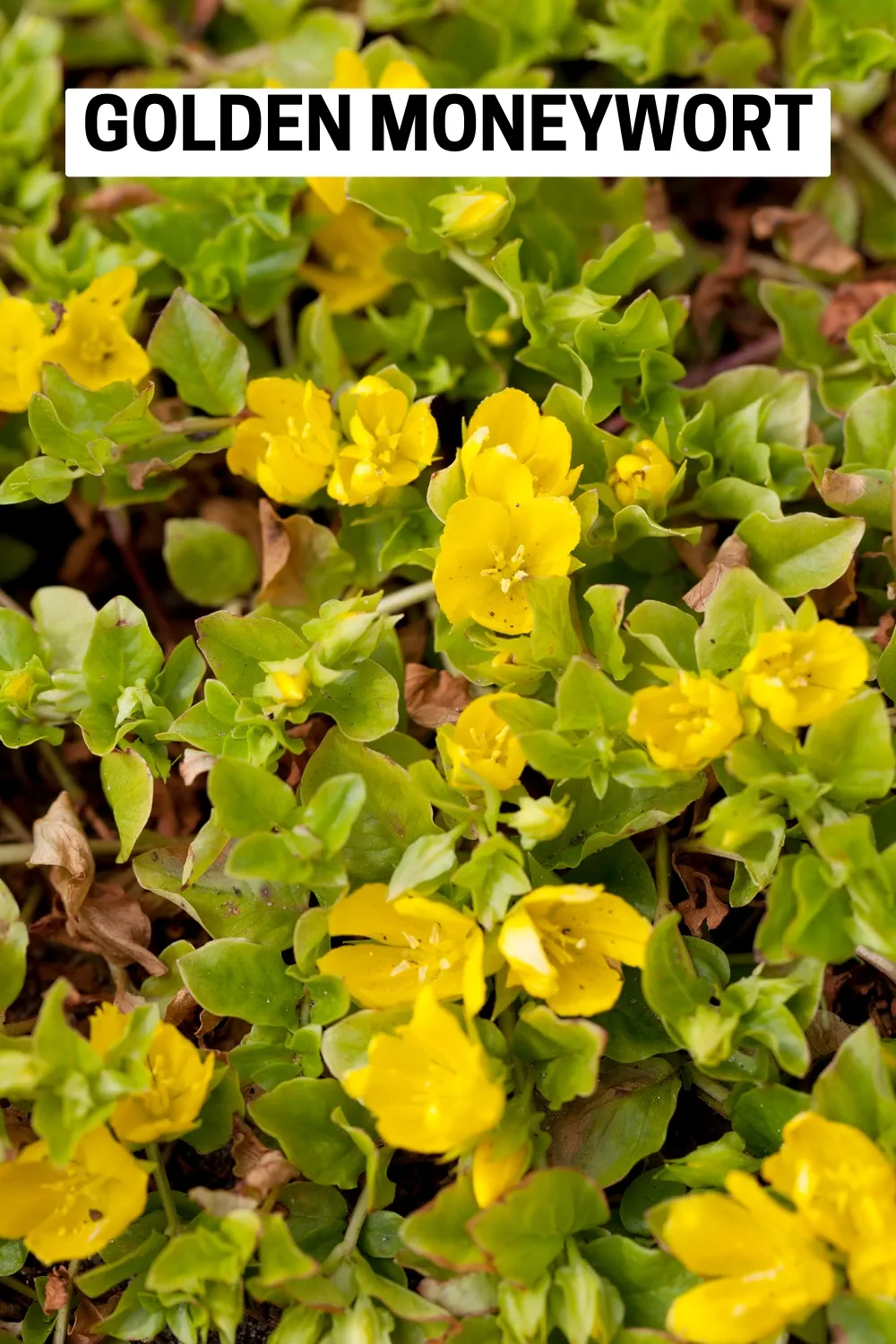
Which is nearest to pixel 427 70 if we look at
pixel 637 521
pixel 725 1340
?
pixel 637 521

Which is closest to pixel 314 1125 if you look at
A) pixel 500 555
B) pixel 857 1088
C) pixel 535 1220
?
pixel 535 1220

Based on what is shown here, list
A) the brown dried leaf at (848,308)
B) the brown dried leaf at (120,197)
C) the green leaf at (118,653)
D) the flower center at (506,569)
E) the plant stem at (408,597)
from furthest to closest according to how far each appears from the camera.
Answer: the brown dried leaf at (120,197)
the brown dried leaf at (848,308)
the plant stem at (408,597)
the green leaf at (118,653)
the flower center at (506,569)

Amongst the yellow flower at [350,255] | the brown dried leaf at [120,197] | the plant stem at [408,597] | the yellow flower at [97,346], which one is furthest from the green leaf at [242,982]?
the brown dried leaf at [120,197]

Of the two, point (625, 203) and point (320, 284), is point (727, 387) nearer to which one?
point (625, 203)

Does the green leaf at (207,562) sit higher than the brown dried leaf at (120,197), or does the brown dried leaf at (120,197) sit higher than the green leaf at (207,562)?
the brown dried leaf at (120,197)

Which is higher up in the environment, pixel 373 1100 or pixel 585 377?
pixel 585 377

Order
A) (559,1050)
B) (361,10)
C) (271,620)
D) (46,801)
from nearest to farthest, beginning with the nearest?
1. (559,1050)
2. (271,620)
3. (46,801)
4. (361,10)

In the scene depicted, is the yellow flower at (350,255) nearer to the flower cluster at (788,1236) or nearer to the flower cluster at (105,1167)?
the flower cluster at (105,1167)

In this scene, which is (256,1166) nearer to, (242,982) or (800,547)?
(242,982)
